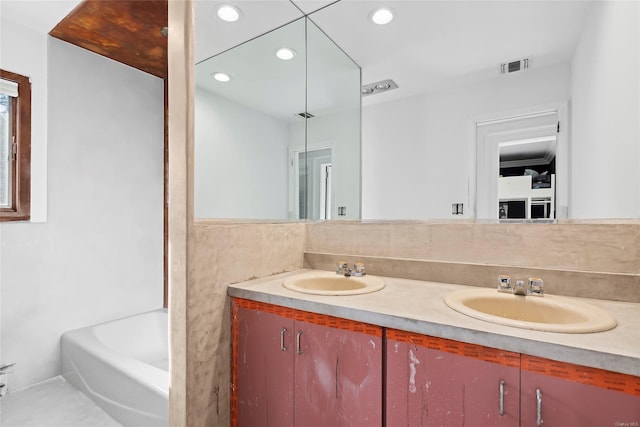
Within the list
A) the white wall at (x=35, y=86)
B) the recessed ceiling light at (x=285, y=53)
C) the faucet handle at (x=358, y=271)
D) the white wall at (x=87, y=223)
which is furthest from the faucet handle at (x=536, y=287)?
the white wall at (x=35, y=86)

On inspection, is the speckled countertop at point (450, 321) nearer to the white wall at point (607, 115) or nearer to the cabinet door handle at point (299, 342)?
the cabinet door handle at point (299, 342)

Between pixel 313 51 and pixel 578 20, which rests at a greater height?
pixel 313 51

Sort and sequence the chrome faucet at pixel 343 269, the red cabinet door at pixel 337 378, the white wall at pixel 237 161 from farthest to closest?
the chrome faucet at pixel 343 269 < the white wall at pixel 237 161 < the red cabinet door at pixel 337 378

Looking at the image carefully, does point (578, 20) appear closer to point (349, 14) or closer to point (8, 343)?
point (349, 14)

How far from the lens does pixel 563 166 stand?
1190 mm

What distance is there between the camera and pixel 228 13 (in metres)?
1.59

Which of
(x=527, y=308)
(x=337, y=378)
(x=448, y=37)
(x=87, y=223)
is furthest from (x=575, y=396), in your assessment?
(x=87, y=223)

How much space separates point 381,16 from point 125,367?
7.19 feet

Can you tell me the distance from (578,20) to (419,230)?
3.26 ft

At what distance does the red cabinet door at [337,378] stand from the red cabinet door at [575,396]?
0.38 meters

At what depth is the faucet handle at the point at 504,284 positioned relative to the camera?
1131mm

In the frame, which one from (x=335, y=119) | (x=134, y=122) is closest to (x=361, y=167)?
(x=335, y=119)

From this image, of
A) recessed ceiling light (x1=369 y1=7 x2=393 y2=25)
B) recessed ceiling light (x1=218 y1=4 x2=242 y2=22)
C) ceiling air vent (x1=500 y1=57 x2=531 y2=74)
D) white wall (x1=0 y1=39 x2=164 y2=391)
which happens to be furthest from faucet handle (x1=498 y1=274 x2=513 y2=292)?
white wall (x1=0 y1=39 x2=164 y2=391)

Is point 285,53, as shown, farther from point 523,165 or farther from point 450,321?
point 450,321
